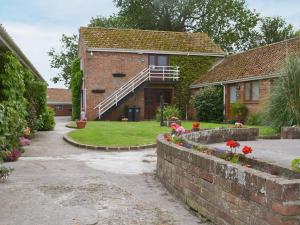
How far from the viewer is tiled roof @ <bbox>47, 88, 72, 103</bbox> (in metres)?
60.3

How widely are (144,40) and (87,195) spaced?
85.9 feet

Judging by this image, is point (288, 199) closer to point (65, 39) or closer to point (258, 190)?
point (258, 190)

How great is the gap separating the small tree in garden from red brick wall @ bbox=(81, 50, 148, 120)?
16295 mm

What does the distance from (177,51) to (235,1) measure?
707 inches

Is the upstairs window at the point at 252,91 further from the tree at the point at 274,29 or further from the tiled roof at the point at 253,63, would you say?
the tree at the point at 274,29

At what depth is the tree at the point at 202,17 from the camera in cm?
4494

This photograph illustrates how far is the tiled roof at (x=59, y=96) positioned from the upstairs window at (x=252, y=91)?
3948 cm

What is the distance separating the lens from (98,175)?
8.43 m

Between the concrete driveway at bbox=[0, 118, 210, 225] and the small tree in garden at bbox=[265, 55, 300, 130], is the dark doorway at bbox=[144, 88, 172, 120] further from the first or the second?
the concrete driveway at bbox=[0, 118, 210, 225]

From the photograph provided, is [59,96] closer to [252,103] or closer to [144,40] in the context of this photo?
[144,40]

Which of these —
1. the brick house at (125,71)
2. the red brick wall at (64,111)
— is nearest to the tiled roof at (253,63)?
the brick house at (125,71)

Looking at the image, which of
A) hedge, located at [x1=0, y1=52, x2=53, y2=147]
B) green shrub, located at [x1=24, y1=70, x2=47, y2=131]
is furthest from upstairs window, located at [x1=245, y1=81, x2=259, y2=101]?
hedge, located at [x1=0, y1=52, x2=53, y2=147]

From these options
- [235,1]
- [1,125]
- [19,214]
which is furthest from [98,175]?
[235,1]

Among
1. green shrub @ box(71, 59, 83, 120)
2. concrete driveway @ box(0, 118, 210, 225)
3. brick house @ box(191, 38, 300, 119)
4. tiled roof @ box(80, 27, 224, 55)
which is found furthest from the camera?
green shrub @ box(71, 59, 83, 120)
